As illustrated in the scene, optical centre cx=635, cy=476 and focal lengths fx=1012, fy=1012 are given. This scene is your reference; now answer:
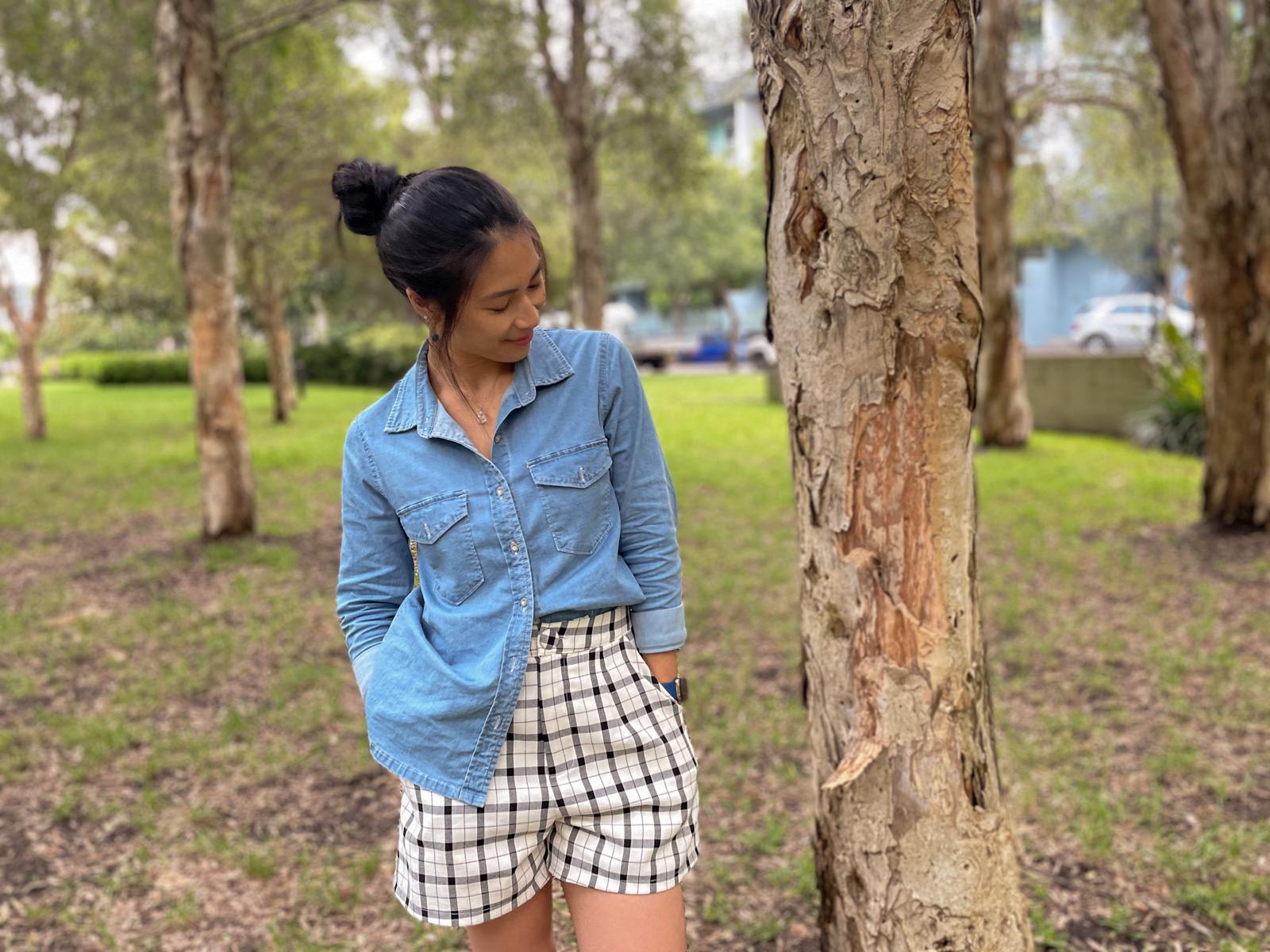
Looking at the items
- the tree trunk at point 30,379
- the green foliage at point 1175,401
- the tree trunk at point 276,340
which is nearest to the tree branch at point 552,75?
the tree trunk at point 276,340

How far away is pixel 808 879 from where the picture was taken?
10.1 ft

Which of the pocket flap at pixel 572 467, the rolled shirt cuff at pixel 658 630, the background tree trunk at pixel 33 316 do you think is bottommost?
the rolled shirt cuff at pixel 658 630

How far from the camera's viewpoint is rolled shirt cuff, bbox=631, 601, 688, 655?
174cm

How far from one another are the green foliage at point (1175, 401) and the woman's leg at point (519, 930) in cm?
1083

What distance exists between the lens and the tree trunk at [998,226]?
9938 mm

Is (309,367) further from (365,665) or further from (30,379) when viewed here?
(365,665)

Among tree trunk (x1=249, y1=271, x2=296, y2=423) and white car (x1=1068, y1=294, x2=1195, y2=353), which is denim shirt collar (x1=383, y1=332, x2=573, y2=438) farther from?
white car (x1=1068, y1=294, x2=1195, y2=353)

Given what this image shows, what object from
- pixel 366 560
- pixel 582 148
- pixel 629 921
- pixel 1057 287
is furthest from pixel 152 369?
pixel 629 921

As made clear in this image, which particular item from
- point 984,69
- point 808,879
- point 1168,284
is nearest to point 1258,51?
point 984,69

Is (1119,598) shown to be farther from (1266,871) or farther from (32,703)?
(32,703)


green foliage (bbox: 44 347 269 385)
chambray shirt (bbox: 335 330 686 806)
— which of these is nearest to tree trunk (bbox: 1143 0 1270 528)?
chambray shirt (bbox: 335 330 686 806)

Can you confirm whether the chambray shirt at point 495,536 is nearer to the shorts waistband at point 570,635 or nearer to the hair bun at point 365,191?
the shorts waistband at point 570,635

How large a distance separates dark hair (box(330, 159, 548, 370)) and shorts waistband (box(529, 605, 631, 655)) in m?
0.53

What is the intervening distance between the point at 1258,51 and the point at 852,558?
5596mm
